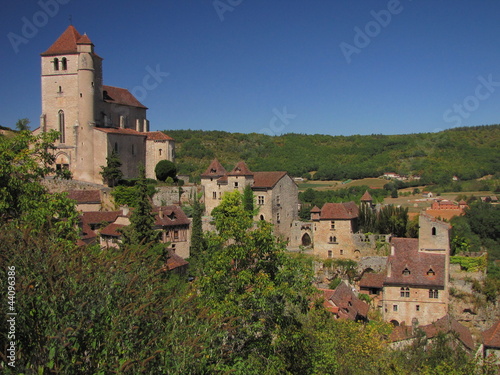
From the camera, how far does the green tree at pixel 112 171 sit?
4362 centimetres

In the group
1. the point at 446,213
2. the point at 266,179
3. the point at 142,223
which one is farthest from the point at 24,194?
the point at 446,213

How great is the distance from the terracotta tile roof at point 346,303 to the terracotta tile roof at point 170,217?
1252 centimetres

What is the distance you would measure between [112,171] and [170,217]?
945 cm

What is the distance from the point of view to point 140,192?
28547 millimetres

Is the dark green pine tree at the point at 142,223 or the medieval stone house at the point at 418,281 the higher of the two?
the dark green pine tree at the point at 142,223

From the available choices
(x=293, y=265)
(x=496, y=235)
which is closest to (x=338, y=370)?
(x=293, y=265)

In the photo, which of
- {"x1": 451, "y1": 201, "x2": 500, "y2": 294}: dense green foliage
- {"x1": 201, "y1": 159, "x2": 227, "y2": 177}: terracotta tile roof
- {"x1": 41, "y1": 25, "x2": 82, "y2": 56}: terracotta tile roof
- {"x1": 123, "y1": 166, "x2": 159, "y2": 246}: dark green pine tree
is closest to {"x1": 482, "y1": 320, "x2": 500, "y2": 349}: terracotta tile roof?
{"x1": 451, "y1": 201, "x2": 500, "y2": 294}: dense green foliage

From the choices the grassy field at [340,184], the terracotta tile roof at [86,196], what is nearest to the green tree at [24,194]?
the terracotta tile roof at [86,196]

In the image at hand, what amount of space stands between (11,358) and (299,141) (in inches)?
4540

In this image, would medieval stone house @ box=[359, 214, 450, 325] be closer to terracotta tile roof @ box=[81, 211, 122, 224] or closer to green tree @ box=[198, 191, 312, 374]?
terracotta tile roof @ box=[81, 211, 122, 224]

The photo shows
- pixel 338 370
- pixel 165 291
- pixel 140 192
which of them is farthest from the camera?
pixel 140 192

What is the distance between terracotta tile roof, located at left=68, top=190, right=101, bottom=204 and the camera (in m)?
41.2

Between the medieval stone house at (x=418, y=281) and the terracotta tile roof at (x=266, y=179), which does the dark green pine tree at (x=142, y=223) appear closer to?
the medieval stone house at (x=418, y=281)

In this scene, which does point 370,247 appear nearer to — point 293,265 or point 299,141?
point 293,265
